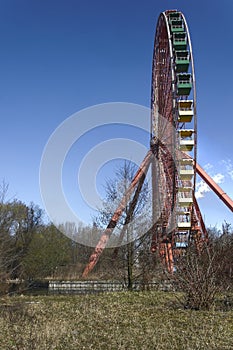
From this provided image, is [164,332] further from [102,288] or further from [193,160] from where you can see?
[193,160]

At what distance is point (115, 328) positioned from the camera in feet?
18.9

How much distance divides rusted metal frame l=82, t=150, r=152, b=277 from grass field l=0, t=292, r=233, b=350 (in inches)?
277

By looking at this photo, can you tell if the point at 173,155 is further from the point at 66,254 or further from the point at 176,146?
the point at 66,254

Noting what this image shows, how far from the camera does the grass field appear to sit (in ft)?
15.4

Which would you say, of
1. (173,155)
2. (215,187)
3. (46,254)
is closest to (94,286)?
(173,155)

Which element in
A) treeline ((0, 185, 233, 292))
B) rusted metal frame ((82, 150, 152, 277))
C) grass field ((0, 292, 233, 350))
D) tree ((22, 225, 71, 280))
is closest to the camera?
grass field ((0, 292, 233, 350))

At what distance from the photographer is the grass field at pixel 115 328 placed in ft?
15.4

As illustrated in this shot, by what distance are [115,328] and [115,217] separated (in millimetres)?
9634

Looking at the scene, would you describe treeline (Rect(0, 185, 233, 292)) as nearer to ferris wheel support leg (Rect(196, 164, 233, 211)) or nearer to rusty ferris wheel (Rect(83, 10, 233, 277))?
rusty ferris wheel (Rect(83, 10, 233, 277))

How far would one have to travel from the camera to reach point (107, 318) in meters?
6.70

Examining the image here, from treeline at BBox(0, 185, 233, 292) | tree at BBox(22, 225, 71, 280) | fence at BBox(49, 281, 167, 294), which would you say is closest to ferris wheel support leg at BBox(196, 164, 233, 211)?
treeline at BBox(0, 185, 233, 292)

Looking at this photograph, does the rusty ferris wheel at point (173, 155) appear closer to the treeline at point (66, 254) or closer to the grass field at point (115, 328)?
the treeline at point (66, 254)

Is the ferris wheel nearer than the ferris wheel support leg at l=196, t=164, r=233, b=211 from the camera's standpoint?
Yes

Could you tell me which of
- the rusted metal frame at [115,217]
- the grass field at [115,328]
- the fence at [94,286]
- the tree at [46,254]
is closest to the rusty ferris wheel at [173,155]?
the rusted metal frame at [115,217]
